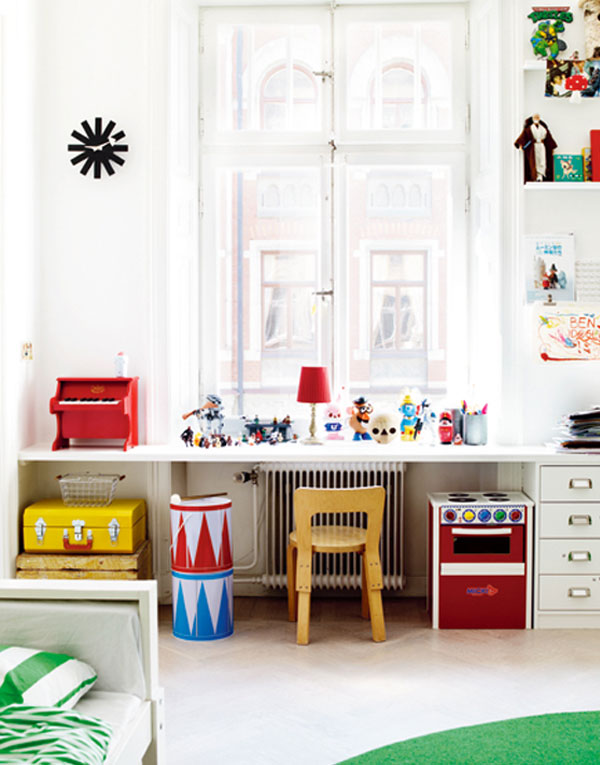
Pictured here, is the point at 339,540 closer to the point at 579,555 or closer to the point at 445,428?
the point at 445,428

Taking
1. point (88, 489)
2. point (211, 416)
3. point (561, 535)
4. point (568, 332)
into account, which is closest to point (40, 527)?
point (88, 489)

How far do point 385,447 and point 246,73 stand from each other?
1.95m

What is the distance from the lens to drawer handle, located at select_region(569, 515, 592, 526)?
3623mm

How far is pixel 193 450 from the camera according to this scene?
12.3ft

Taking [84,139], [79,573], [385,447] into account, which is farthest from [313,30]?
[79,573]

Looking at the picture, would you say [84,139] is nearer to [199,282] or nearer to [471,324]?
[199,282]

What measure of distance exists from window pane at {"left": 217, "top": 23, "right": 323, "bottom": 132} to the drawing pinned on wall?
1467 millimetres

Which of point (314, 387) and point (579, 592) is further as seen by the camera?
point (314, 387)

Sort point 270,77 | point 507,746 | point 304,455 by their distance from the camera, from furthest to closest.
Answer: point 270,77
point 304,455
point 507,746

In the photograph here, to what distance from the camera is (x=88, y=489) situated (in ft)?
12.8

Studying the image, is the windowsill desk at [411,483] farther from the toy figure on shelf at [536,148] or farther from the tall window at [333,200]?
the toy figure on shelf at [536,148]

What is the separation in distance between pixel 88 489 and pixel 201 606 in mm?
785

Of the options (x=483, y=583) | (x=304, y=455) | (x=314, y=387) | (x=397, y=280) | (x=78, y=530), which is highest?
(x=397, y=280)

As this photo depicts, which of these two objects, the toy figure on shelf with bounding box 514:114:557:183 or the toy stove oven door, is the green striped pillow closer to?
the toy stove oven door
